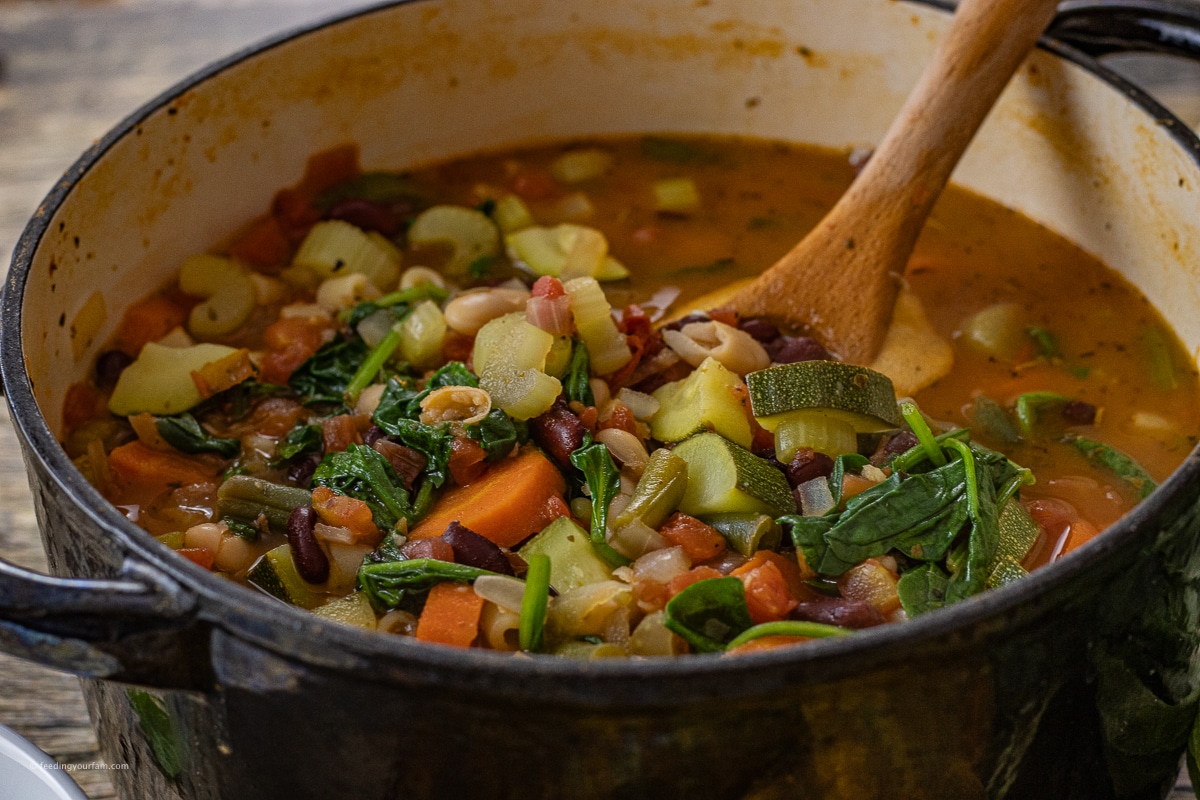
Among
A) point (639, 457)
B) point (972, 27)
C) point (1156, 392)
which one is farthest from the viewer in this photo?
point (972, 27)

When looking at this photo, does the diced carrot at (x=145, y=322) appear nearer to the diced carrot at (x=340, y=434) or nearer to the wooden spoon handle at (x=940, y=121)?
the diced carrot at (x=340, y=434)

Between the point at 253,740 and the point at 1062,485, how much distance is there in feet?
5.08

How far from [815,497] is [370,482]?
0.78m

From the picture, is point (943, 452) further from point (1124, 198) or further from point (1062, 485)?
point (1124, 198)

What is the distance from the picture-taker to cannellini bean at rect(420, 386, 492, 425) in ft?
7.38

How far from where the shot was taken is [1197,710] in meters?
1.96

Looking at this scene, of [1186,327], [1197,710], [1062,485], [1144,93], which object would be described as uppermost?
[1144,93]

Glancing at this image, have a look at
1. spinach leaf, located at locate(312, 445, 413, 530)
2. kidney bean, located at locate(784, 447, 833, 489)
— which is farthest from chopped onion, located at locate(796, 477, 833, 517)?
spinach leaf, located at locate(312, 445, 413, 530)

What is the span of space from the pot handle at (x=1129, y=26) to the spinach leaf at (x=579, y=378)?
1370 mm

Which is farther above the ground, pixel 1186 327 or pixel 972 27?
pixel 972 27

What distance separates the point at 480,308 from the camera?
2498mm

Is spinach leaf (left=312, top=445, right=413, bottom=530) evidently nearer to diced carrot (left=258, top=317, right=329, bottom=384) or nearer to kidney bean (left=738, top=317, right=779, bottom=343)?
diced carrot (left=258, top=317, right=329, bottom=384)

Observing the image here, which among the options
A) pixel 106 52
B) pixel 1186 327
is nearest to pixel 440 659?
pixel 1186 327

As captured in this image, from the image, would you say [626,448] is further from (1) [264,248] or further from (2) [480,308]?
(1) [264,248]
